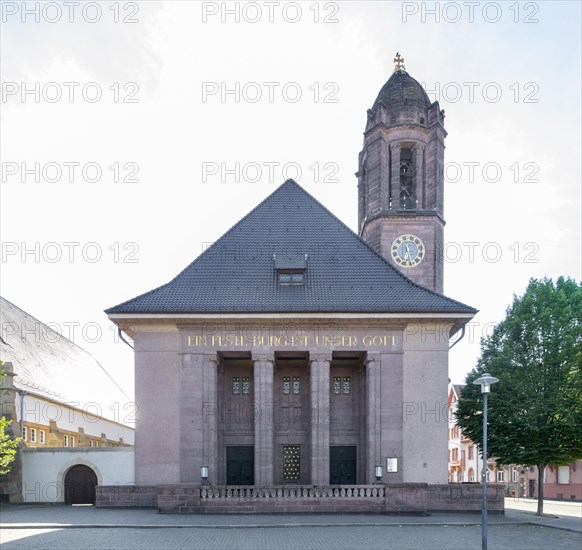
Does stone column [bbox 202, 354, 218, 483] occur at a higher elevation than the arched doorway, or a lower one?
higher

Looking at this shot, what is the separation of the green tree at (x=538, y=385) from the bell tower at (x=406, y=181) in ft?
25.1

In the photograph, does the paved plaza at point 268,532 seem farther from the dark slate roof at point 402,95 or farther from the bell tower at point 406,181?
the dark slate roof at point 402,95

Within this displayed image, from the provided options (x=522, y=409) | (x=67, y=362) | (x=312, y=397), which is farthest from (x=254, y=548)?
(x=67, y=362)

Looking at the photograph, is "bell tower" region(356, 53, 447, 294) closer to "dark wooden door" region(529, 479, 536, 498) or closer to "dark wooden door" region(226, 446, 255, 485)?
"dark wooden door" region(226, 446, 255, 485)

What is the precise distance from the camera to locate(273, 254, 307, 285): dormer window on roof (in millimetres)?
29234

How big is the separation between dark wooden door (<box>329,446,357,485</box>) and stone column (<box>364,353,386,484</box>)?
4.36ft

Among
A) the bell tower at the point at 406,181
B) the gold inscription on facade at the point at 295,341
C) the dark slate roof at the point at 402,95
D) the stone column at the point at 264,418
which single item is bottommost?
the stone column at the point at 264,418

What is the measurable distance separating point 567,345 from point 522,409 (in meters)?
3.60

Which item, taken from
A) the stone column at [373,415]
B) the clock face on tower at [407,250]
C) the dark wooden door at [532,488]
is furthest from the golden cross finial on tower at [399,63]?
the dark wooden door at [532,488]

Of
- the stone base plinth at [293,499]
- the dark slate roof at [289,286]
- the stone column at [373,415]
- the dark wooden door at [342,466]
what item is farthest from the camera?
the dark wooden door at [342,466]

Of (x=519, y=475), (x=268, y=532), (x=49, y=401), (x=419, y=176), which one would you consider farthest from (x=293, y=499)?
(x=519, y=475)

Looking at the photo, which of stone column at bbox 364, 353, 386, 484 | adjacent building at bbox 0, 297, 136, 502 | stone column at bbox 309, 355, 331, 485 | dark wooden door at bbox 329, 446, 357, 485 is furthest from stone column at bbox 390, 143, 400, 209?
adjacent building at bbox 0, 297, 136, 502

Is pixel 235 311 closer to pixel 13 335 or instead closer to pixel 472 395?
pixel 472 395

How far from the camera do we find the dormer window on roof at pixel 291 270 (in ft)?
95.9
